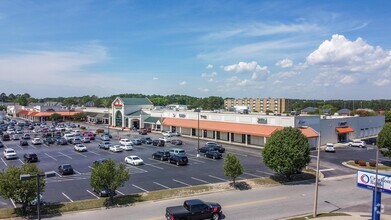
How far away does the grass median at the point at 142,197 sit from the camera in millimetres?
28062

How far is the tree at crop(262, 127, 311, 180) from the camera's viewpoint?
126ft

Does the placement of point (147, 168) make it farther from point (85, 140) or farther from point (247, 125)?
point (85, 140)

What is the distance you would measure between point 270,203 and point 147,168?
20587 mm

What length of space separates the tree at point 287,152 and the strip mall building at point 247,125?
23235 millimetres

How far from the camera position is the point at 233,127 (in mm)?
75125

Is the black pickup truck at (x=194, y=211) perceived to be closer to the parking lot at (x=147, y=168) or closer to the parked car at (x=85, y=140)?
the parking lot at (x=147, y=168)

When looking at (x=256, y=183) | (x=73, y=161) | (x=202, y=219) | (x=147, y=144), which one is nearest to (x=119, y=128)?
(x=147, y=144)

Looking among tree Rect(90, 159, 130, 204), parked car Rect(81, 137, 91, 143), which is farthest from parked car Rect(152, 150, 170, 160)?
parked car Rect(81, 137, 91, 143)

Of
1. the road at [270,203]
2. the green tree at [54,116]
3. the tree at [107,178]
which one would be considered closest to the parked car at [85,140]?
the tree at [107,178]

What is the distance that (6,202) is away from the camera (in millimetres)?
30875

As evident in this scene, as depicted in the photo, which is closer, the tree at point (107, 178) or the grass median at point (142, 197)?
the grass median at point (142, 197)

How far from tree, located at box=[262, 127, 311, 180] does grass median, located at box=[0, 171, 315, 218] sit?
2002 millimetres

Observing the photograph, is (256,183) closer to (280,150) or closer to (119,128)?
(280,150)

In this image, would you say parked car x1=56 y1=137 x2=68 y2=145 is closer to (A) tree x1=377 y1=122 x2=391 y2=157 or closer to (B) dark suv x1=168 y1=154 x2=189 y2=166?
(B) dark suv x1=168 y1=154 x2=189 y2=166
